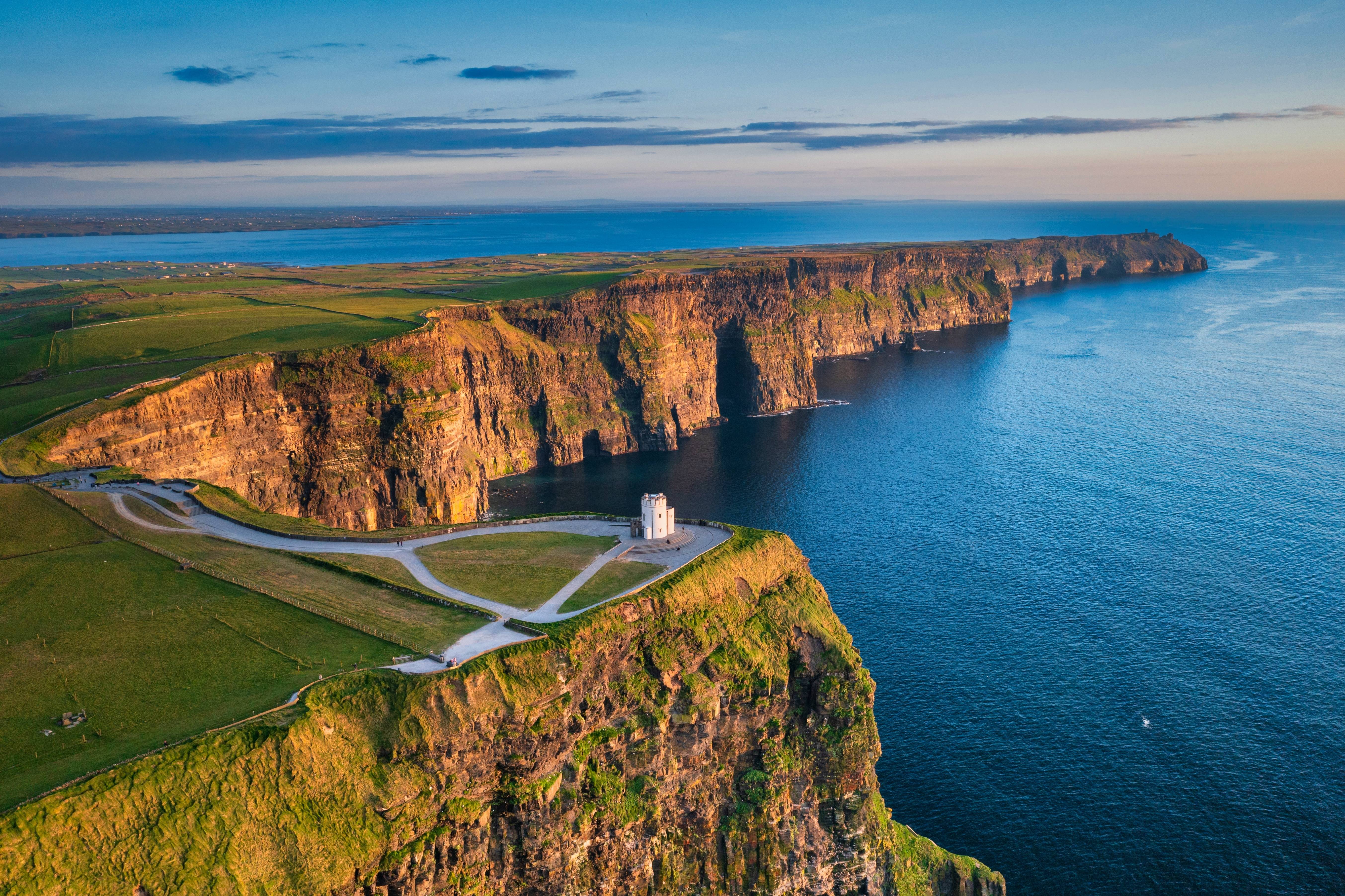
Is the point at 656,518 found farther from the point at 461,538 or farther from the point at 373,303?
the point at 373,303

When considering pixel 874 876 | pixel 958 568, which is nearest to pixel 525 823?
pixel 874 876

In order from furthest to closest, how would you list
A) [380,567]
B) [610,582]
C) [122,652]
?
[380,567], [610,582], [122,652]

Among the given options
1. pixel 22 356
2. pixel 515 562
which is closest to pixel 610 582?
pixel 515 562

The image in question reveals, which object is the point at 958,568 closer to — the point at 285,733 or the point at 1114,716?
the point at 1114,716

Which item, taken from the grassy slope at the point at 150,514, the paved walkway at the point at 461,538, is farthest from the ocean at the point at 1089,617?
the grassy slope at the point at 150,514

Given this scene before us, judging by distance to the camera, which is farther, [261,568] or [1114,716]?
[1114,716]

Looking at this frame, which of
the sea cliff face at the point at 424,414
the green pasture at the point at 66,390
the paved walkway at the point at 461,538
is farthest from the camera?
the sea cliff face at the point at 424,414

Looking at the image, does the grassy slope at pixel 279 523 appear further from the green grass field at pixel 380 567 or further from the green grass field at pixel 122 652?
the green grass field at pixel 122 652
